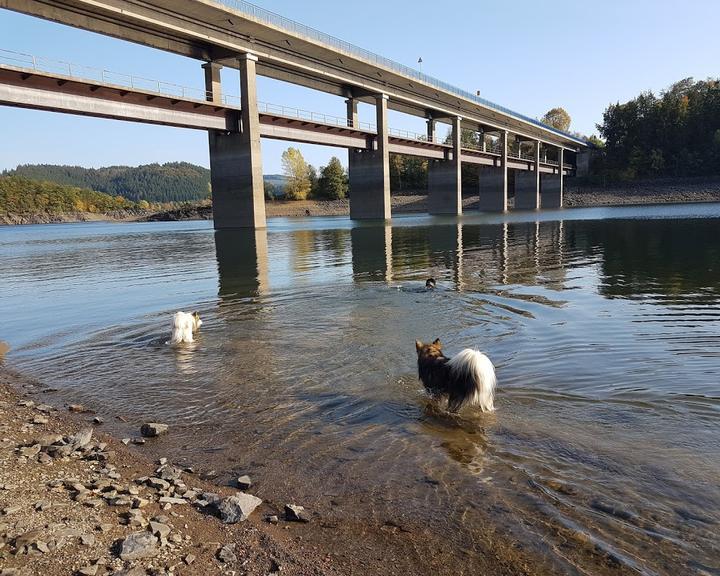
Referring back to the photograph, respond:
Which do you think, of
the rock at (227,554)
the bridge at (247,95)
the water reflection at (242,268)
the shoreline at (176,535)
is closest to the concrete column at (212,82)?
the bridge at (247,95)

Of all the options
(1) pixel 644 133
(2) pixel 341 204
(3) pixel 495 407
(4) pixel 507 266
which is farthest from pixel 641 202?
(3) pixel 495 407

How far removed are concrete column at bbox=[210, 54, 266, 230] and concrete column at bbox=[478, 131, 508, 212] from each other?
67413mm

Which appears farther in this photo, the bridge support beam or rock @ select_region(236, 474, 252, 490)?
the bridge support beam

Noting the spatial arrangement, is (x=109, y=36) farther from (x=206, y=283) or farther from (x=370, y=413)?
(x=370, y=413)

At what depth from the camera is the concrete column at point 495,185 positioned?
106588 millimetres

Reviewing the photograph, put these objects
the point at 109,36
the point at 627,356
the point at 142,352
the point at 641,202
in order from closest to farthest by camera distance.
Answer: the point at 627,356 < the point at 142,352 < the point at 109,36 < the point at 641,202

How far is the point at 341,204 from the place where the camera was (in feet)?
429

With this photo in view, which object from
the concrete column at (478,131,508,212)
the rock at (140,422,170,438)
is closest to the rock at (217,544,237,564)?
the rock at (140,422,170,438)

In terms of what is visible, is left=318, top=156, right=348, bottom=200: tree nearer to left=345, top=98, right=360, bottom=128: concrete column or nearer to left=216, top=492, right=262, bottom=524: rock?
left=345, top=98, right=360, bottom=128: concrete column

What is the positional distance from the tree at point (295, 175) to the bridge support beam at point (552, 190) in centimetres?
6236

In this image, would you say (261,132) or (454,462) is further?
(261,132)

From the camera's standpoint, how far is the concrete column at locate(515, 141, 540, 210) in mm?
119188

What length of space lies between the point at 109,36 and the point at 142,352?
43054 mm

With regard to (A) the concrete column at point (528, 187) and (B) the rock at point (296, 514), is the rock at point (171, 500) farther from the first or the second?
(A) the concrete column at point (528, 187)
